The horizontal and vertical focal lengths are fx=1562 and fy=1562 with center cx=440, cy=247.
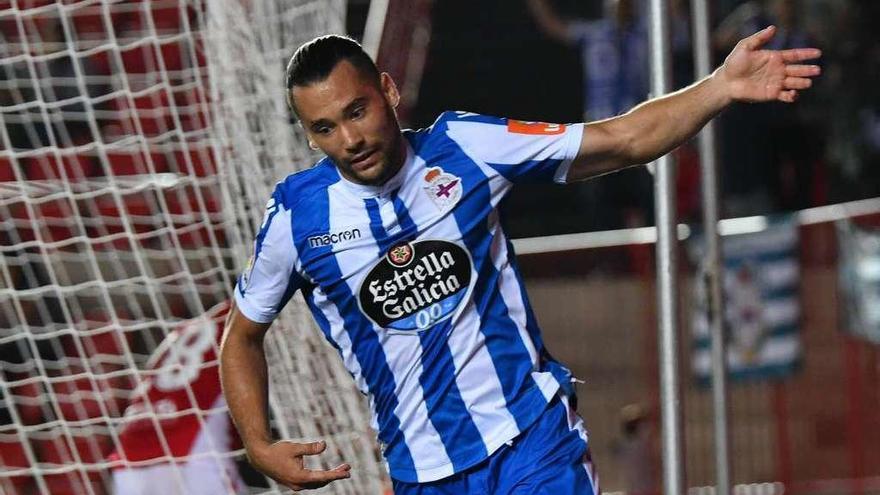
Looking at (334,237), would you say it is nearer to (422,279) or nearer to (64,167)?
(422,279)

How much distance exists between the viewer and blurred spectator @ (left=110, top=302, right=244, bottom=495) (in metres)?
5.34

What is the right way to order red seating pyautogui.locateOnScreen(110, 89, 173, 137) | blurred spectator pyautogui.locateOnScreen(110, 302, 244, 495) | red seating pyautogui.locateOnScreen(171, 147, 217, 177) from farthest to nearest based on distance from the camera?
red seating pyautogui.locateOnScreen(110, 89, 173, 137), red seating pyautogui.locateOnScreen(171, 147, 217, 177), blurred spectator pyautogui.locateOnScreen(110, 302, 244, 495)

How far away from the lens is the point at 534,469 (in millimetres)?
3836

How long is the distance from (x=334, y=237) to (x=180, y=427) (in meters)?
1.81

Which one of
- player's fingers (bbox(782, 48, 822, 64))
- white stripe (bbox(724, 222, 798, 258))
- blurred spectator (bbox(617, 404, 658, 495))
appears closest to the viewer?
player's fingers (bbox(782, 48, 822, 64))

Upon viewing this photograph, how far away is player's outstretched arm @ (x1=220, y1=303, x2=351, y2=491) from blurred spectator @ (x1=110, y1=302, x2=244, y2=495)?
1367mm

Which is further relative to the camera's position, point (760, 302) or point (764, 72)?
point (760, 302)

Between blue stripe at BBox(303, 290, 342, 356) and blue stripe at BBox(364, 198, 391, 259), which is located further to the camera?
blue stripe at BBox(303, 290, 342, 356)

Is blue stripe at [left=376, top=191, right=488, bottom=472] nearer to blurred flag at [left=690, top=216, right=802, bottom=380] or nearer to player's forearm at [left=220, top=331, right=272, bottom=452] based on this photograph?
player's forearm at [left=220, top=331, right=272, bottom=452]

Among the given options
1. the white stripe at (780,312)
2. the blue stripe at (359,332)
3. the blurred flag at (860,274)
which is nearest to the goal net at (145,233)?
the blue stripe at (359,332)

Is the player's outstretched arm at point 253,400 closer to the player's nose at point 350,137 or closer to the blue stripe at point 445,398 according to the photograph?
the blue stripe at point 445,398

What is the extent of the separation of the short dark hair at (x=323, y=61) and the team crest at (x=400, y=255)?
401 millimetres

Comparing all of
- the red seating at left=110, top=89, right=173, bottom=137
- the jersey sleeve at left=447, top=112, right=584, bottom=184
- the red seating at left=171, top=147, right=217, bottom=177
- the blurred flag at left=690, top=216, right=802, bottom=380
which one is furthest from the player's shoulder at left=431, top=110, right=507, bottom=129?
the blurred flag at left=690, top=216, right=802, bottom=380

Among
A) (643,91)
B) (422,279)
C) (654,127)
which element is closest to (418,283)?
(422,279)
